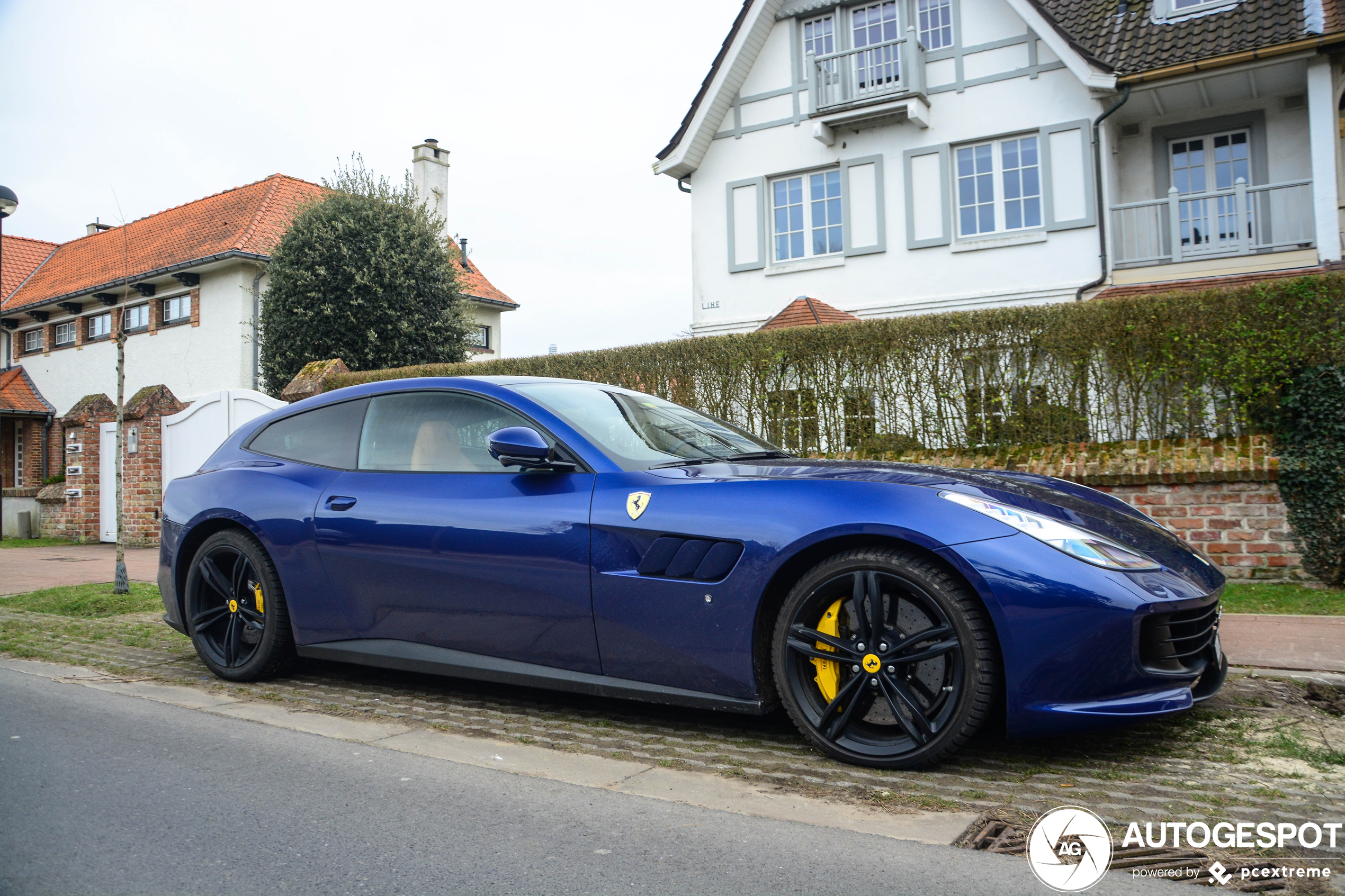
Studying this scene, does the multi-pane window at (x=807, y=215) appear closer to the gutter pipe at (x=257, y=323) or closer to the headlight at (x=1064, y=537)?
the gutter pipe at (x=257, y=323)

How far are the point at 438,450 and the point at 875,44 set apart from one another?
572 inches

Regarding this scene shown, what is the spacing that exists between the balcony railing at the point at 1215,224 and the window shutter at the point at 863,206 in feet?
12.0

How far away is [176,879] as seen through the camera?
265 cm

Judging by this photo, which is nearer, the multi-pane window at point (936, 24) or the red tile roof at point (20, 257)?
the multi-pane window at point (936, 24)

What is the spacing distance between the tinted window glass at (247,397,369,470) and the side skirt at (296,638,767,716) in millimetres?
905

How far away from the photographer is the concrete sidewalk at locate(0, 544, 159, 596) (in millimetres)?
10297

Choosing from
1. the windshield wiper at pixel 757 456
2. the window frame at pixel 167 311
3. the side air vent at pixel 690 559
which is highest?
the window frame at pixel 167 311

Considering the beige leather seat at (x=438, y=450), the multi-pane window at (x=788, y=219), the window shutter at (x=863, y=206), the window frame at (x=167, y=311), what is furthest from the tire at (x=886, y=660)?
the window frame at (x=167, y=311)

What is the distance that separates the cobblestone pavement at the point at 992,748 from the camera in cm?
311

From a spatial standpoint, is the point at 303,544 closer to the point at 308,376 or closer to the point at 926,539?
the point at 926,539

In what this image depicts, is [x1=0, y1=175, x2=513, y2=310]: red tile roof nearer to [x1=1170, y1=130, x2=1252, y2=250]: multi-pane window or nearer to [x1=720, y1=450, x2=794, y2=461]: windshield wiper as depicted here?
[x1=1170, y1=130, x2=1252, y2=250]: multi-pane window

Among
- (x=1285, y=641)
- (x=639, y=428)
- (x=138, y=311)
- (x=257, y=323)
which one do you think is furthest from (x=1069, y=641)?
(x=138, y=311)

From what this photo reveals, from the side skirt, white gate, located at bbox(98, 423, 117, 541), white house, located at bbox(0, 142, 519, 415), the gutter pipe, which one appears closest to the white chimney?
white house, located at bbox(0, 142, 519, 415)

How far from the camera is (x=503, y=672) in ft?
13.5
